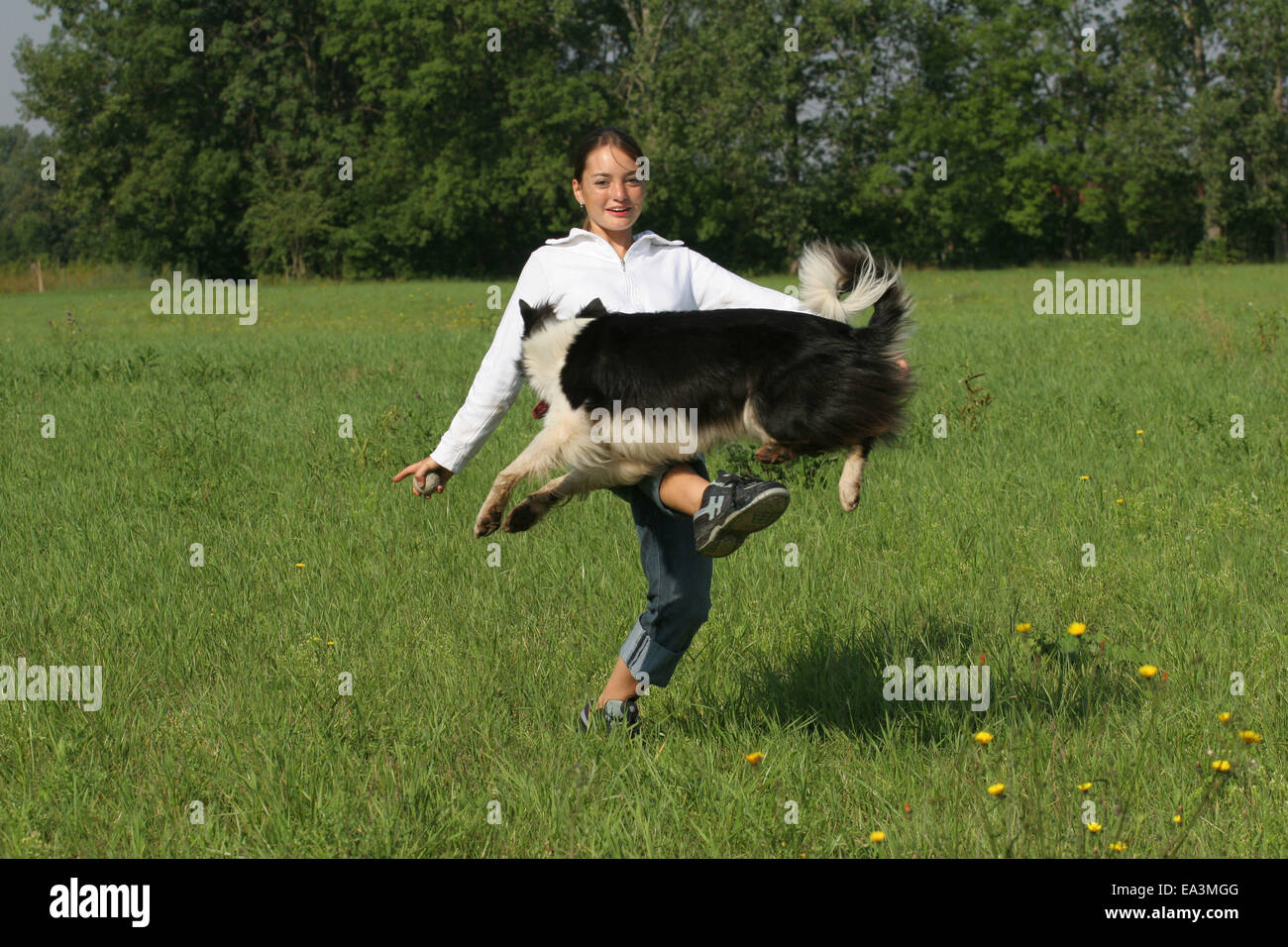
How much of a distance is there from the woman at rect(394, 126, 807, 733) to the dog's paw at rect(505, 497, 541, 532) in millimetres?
375

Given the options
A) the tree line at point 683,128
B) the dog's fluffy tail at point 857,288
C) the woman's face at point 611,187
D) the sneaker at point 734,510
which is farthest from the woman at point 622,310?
the tree line at point 683,128

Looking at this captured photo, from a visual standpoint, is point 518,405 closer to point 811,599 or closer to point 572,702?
point 811,599

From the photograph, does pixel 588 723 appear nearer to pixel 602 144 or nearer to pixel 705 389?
pixel 705 389

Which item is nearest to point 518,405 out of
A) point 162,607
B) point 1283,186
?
point 162,607

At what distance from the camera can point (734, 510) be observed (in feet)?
10.0

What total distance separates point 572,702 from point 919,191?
43.5 m

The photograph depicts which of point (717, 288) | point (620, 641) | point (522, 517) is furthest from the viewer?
point (620, 641)

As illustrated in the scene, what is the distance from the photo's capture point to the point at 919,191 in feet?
146

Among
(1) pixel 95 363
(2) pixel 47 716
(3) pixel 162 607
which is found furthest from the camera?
(1) pixel 95 363

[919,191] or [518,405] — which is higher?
[919,191]

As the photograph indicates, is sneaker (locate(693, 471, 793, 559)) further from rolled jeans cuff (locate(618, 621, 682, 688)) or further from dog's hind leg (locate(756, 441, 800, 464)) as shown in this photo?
rolled jeans cuff (locate(618, 621, 682, 688))

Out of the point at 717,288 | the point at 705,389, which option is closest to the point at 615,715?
the point at 705,389

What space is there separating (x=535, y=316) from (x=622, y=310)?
33 centimetres

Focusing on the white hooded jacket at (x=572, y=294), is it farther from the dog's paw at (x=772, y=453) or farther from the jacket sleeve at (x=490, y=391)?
the dog's paw at (x=772, y=453)
